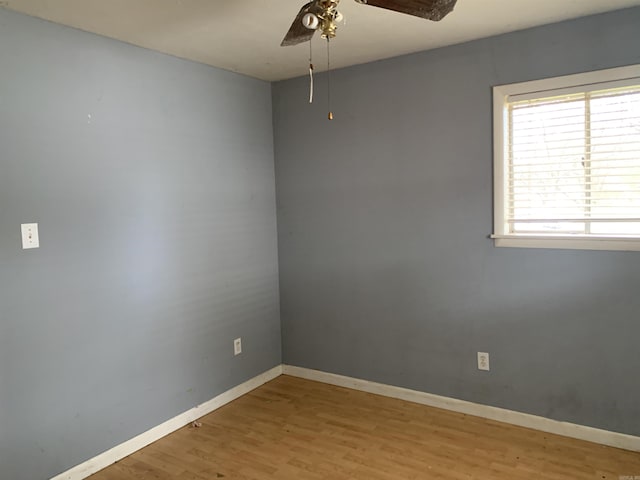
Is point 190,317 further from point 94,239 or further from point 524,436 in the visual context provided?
point 524,436

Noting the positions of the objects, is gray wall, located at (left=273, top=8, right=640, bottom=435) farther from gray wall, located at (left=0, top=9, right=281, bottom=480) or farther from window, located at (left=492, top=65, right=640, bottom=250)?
gray wall, located at (left=0, top=9, right=281, bottom=480)

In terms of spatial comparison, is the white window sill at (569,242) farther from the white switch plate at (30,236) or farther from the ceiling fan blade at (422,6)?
the white switch plate at (30,236)

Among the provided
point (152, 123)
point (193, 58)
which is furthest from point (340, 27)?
point (152, 123)

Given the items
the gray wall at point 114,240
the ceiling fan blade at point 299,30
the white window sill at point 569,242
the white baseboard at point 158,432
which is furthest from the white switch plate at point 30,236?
the white window sill at point 569,242

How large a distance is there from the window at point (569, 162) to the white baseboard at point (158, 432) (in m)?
2.10

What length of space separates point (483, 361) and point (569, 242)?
91 centimetres

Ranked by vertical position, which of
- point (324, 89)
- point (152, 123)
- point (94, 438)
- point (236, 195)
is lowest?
point (94, 438)

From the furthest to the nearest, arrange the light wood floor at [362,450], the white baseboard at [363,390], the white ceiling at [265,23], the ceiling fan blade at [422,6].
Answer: the white baseboard at [363,390]
the light wood floor at [362,450]
the white ceiling at [265,23]
the ceiling fan blade at [422,6]

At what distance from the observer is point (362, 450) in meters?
2.59

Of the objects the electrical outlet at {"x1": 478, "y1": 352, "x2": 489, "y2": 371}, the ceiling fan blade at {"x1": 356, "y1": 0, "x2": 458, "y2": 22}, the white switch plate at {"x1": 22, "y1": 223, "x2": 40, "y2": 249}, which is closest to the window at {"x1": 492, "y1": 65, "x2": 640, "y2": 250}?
the electrical outlet at {"x1": 478, "y1": 352, "x2": 489, "y2": 371}

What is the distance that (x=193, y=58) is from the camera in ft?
9.63

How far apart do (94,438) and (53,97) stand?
1811 mm

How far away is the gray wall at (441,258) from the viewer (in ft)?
8.27

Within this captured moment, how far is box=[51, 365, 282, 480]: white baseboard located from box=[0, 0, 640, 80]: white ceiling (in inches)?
90.5
